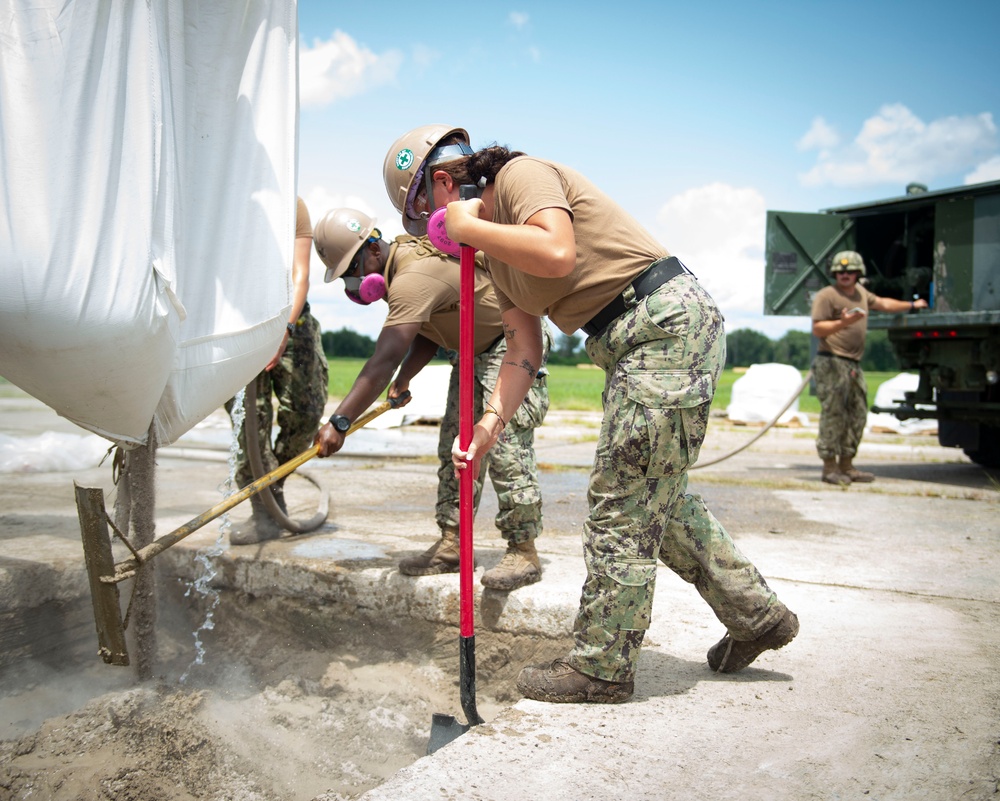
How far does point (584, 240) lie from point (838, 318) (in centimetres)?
503

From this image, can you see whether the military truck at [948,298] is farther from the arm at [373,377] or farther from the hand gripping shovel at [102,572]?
the hand gripping shovel at [102,572]

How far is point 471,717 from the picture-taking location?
2426 mm

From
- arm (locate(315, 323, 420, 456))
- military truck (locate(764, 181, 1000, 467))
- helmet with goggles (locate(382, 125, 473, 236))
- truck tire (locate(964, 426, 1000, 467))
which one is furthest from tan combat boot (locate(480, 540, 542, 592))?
truck tire (locate(964, 426, 1000, 467))

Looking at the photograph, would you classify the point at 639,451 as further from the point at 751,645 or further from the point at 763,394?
the point at 763,394

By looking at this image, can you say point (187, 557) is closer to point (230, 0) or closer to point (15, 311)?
point (15, 311)

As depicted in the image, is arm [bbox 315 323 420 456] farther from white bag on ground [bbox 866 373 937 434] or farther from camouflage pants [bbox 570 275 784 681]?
white bag on ground [bbox 866 373 937 434]

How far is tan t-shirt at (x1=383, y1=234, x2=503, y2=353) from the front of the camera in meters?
3.01

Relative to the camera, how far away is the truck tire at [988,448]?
7.08 m

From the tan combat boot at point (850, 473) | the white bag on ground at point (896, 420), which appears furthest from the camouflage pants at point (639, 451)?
the white bag on ground at point (896, 420)

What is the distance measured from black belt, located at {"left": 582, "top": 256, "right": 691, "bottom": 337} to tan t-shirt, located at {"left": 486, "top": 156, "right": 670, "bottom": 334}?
15 millimetres

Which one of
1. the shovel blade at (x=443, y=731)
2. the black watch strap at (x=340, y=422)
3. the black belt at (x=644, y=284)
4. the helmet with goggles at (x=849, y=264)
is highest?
the helmet with goggles at (x=849, y=264)

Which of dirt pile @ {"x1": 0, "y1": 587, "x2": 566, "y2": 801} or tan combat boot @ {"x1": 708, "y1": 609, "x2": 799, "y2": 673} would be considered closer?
tan combat boot @ {"x1": 708, "y1": 609, "x2": 799, "y2": 673}

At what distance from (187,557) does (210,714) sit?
36.7 inches

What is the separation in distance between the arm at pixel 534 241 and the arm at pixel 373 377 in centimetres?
96
